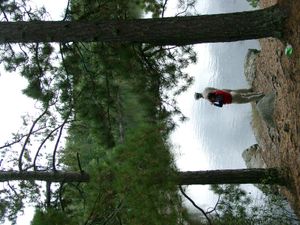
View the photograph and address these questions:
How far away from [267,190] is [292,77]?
1807 mm

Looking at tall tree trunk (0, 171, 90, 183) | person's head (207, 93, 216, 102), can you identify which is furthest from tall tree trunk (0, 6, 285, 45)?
person's head (207, 93, 216, 102)

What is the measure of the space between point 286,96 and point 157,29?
7.44 ft

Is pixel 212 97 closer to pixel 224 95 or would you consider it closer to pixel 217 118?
pixel 224 95

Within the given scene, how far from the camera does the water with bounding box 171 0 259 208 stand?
1172cm

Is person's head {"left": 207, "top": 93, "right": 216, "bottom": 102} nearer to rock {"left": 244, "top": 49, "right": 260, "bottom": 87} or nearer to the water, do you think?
rock {"left": 244, "top": 49, "right": 260, "bottom": 87}

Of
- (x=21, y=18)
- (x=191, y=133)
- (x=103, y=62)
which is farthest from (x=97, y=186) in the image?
(x=191, y=133)

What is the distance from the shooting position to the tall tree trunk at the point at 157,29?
15.9 ft

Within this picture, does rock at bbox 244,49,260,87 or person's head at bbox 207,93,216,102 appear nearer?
person's head at bbox 207,93,216,102

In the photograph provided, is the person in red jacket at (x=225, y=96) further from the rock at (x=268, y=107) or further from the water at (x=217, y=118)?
the water at (x=217, y=118)

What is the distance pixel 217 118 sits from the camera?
44.2 ft

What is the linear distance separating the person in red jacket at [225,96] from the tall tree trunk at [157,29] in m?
1.77

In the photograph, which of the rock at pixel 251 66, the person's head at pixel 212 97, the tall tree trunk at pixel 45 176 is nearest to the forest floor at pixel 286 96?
the rock at pixel 251 66

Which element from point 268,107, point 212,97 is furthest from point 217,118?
point 212,97

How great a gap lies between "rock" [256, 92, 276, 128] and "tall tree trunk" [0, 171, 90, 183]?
295 centimetres
